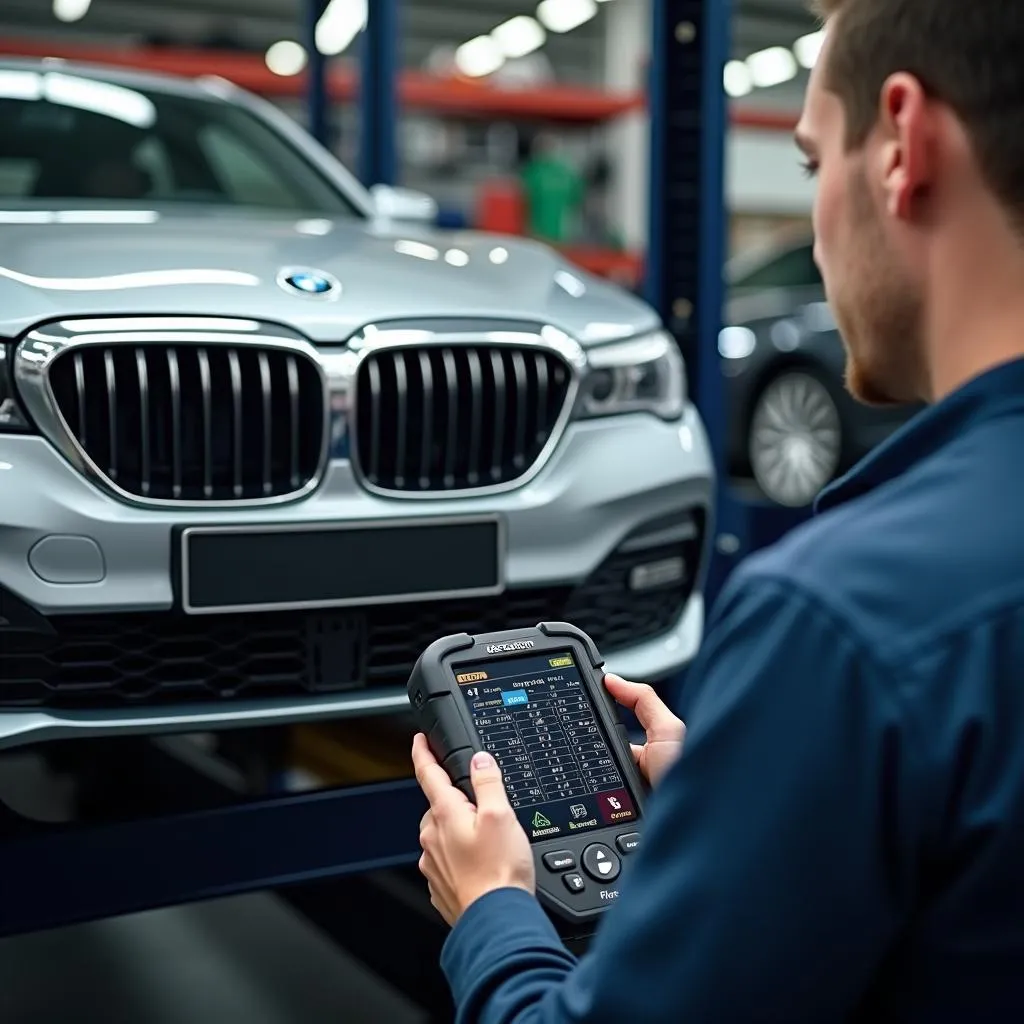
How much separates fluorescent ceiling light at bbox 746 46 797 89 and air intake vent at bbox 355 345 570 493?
59.4 feet

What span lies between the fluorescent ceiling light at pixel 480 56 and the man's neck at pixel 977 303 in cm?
1913

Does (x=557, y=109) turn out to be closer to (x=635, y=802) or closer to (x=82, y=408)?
(x=82, y=408)

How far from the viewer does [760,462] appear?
613 cm

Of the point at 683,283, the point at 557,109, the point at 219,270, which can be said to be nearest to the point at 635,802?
the point at 219,270

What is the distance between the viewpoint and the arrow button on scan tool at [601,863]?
3.57ft

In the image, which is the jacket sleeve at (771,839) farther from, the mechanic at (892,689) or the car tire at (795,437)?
the car tire at (795,437)

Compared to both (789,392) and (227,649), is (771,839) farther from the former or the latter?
A: (789,392)

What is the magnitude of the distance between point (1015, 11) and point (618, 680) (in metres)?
0.74

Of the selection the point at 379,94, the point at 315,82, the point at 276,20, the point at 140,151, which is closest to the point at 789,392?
the point at 315,82

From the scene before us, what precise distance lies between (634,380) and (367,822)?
83 cm

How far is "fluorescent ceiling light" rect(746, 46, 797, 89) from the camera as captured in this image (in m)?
19.0

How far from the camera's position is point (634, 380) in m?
2.24

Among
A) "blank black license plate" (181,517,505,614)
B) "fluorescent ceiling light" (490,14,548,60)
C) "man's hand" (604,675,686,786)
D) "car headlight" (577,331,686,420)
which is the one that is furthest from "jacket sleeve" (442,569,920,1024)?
"fluorescent ceiling light" (490,14,548,60)

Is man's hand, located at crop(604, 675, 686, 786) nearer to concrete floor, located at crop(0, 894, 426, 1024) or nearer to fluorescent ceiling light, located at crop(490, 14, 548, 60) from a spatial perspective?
concrete floor, located at crop(0, 894, 426, 1024)
